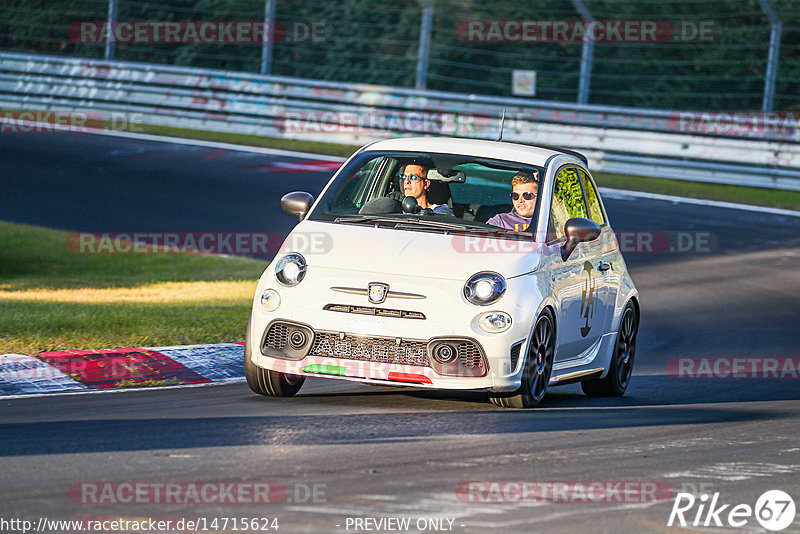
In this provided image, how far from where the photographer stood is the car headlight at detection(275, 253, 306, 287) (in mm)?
8266

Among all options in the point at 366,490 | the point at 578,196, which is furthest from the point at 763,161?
the point at 366,490

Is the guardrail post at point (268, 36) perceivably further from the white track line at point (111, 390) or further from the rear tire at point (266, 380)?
the rear tire at point (266, 380)

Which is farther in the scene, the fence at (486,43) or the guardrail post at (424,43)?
the fence at (486,43)

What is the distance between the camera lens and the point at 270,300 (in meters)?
8.30

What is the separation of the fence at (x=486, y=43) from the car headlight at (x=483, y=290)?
1649cm

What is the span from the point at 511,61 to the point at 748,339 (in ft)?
56.6

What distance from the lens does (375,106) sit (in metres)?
25.5

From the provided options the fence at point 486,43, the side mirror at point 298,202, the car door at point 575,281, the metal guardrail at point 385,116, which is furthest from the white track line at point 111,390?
the fence at point 486,43

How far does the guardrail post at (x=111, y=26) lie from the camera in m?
26.8

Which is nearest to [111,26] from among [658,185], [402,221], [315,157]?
[315,157]

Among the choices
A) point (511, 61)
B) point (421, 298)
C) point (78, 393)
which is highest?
point (511, 61)

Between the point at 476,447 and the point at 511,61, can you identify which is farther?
the point at 511,61

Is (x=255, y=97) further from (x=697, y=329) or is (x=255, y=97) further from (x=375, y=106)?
(x=697, y=329)

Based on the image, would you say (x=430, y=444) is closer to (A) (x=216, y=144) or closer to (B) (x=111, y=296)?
(B) (x=111, y=296)
